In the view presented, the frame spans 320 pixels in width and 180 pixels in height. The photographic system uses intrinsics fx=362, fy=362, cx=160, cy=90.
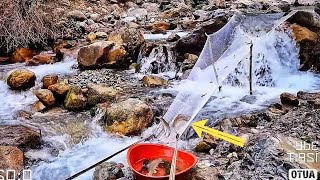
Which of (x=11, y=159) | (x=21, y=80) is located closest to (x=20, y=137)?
(x=11, y=159)

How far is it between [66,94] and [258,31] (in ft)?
10.3

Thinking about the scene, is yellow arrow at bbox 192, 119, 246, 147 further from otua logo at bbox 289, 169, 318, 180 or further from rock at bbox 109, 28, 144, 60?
rock at bbox 109, 28, 144, 60

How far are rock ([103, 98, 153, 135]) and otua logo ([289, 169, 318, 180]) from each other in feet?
6.69

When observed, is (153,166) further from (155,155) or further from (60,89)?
(60,89)

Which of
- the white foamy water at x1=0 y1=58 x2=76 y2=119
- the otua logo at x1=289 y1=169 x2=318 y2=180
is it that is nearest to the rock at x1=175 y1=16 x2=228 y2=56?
the white foamy water at x1=0 y1=58 x2=76 y2=119

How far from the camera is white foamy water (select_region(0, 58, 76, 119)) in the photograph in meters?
5.38

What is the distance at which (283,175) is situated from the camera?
9.00 feet

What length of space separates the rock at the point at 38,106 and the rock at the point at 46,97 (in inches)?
1.7

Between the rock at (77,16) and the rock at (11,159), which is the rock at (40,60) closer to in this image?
the rock at (77,16)

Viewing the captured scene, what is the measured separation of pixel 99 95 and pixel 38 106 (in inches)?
35.2

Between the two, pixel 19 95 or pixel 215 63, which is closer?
pixel 215 63

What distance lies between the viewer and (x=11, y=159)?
349cm

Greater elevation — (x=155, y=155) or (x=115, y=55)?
(x=115, y=55)

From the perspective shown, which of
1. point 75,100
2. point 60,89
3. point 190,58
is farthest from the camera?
point 190,58
